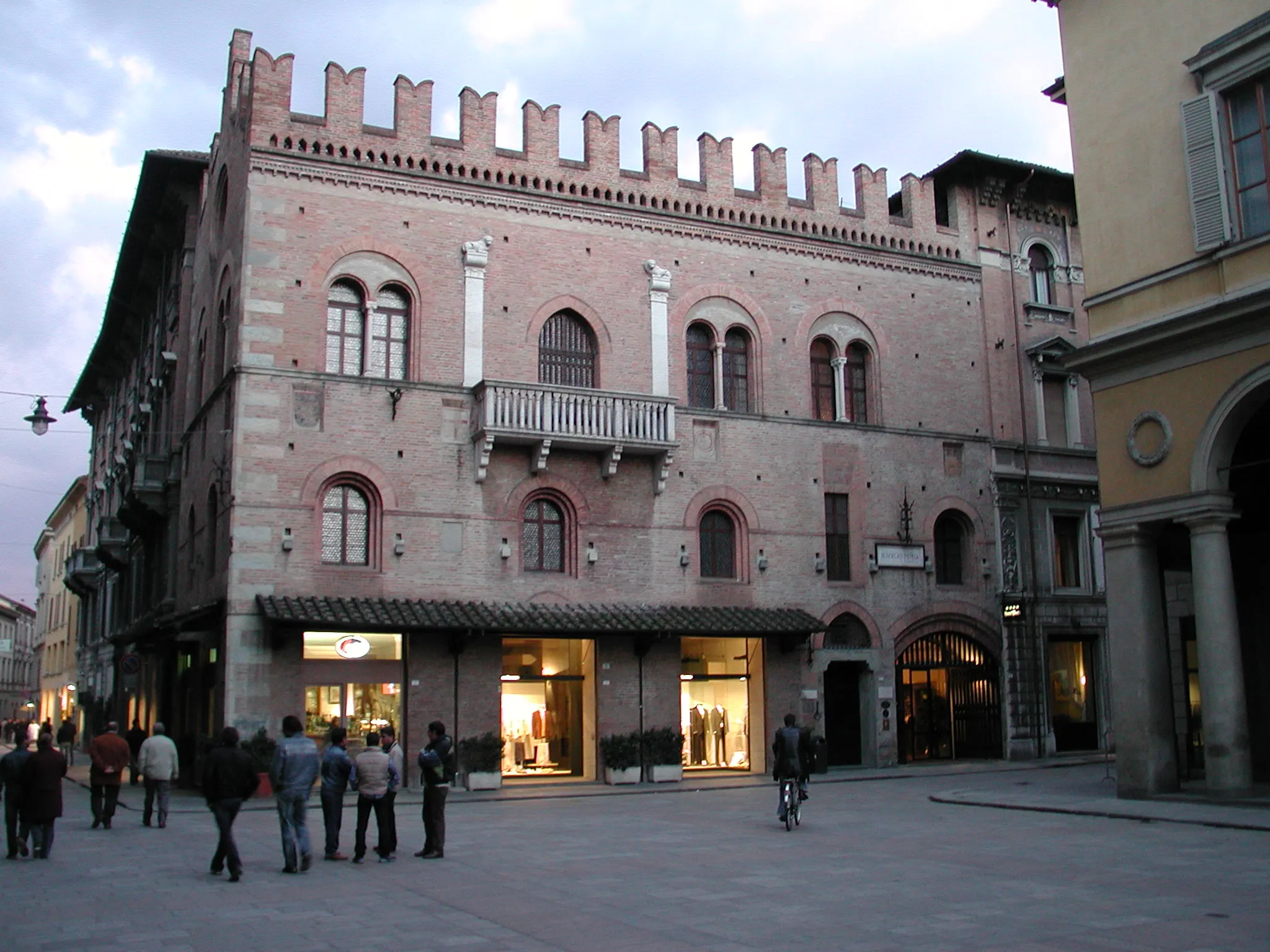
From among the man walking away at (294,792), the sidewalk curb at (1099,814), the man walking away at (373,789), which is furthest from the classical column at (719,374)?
the man walking away at (294,792)

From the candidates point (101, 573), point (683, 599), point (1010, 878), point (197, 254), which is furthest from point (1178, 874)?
point (101, 573)

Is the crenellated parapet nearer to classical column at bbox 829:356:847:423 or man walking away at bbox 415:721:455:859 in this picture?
classical column at bbox 829:356:847:423

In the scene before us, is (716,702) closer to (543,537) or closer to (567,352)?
(543,537)

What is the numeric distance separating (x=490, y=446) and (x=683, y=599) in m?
5.54

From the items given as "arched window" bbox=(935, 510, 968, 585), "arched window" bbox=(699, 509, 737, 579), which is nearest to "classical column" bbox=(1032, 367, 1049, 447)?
"arched window" bbox=(935, 510, 968, 585)

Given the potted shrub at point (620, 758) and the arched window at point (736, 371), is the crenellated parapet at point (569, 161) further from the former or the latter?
the potted shrub at point (620, 758)

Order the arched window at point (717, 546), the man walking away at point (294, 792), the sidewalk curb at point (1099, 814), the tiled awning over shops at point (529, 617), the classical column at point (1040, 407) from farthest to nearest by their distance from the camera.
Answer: the classical column at point (1040, 407) → the arched window at point (717, 546) → the tiled awning over shops at point (529, 617) → the sidewalk curb at point (1099, 814) → the man walking away at point (294, 792)

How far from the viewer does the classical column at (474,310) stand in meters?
26.2

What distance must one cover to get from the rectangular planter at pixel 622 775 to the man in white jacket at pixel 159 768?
30.4 ft

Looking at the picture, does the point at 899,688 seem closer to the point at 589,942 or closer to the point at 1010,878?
the point at 1010,878

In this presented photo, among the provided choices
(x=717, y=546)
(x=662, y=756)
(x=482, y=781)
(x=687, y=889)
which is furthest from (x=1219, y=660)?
(x=482, y=781)

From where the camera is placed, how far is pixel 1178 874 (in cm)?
1205

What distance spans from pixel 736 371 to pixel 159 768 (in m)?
15.8

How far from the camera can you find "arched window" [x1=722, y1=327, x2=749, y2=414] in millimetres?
29109
